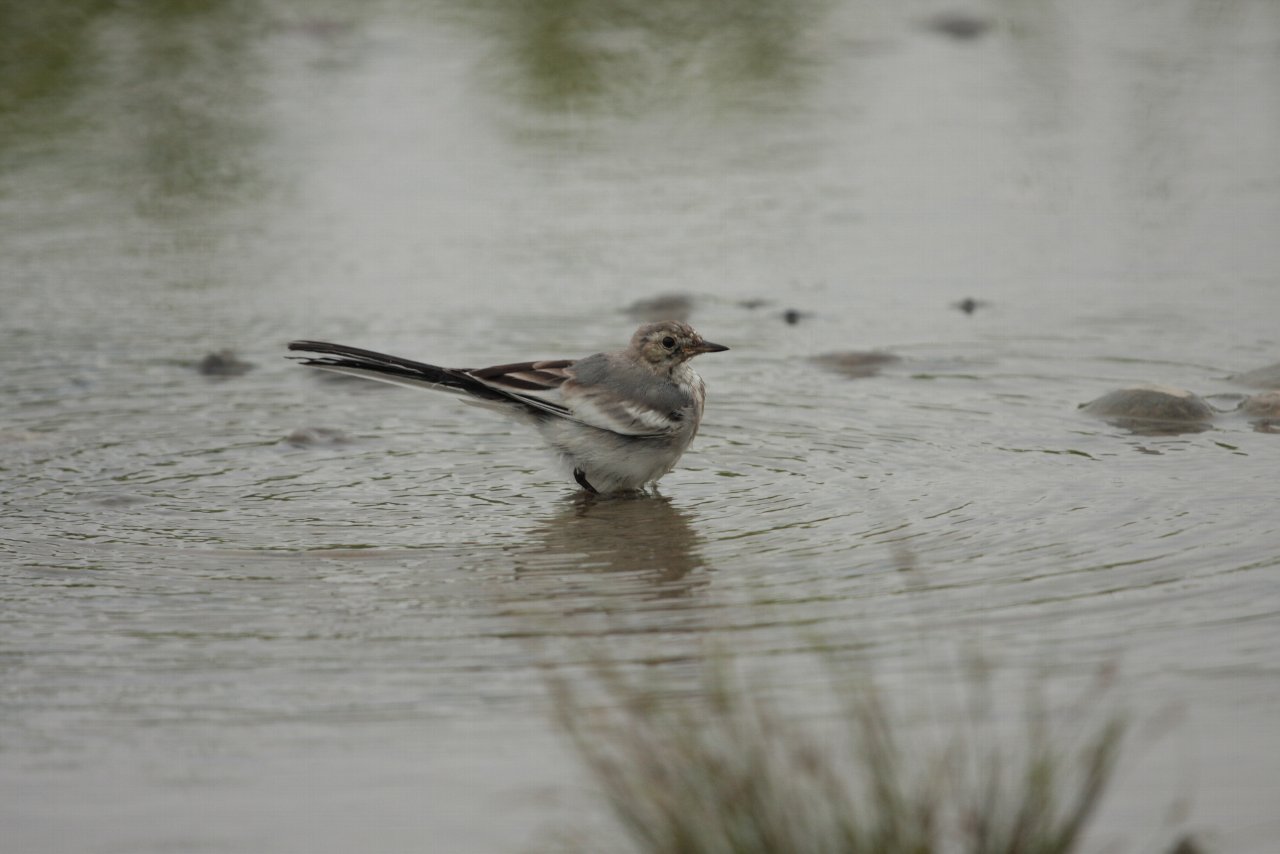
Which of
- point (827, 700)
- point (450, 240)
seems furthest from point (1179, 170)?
point (827, 700)

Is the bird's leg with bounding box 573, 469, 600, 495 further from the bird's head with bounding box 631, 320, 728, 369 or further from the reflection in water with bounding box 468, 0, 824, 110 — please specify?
the reflection in water with bounding box 468, 0, 824, 110

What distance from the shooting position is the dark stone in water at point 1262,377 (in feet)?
28.1

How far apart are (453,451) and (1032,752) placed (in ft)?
15.5

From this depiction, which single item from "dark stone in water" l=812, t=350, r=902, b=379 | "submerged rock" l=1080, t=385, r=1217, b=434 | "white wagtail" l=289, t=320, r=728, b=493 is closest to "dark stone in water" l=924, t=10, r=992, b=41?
"dark stone in water" l=812, t=350, r=902, b=379

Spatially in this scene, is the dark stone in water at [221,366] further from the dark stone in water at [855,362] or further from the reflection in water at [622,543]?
the dark stone in water at [855,362]

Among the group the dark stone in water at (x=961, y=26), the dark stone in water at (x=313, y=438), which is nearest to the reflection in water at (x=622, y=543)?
the dark stone in water at (x=313, y=438)

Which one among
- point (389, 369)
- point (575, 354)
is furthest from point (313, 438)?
point (575, 354)

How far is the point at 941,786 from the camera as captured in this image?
12.8 ft

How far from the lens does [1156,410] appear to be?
8.17 metres

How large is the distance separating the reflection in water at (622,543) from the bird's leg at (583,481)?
75 mm

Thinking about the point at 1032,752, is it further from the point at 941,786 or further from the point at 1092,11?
the point at 1092,11

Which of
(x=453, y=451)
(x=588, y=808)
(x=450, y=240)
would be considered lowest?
(x=588, y=808)

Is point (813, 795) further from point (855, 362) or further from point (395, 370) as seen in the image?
point (855, 362)

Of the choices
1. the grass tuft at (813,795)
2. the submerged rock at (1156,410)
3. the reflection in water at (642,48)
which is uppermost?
the reflection in water at (642,48)
